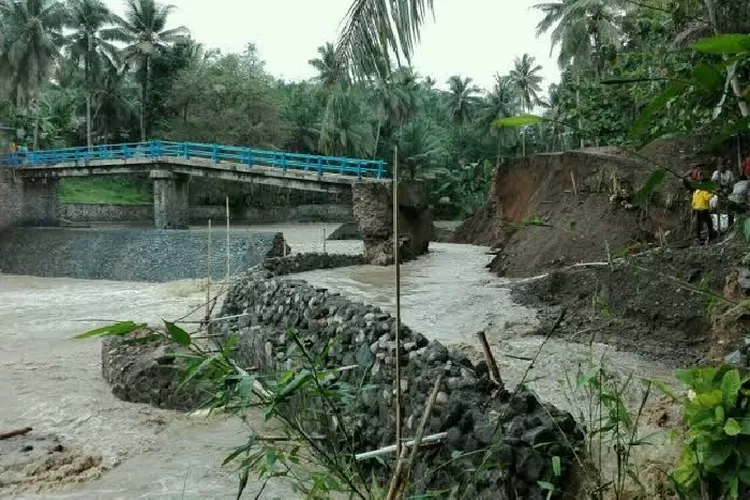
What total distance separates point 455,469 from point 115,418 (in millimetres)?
4979

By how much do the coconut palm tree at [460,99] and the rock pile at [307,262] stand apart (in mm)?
27182

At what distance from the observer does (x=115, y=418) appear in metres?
7.25

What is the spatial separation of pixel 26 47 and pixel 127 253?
49.6 feet

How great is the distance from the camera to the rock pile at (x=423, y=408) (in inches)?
127

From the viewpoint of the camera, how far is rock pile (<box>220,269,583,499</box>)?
127 inches

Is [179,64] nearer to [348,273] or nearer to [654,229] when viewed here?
[348,273]

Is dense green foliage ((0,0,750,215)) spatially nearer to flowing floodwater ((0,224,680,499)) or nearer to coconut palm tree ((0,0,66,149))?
coconut palm tree ((0,0,66,149))

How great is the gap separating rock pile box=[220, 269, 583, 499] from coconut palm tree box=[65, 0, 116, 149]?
2953 centimetres

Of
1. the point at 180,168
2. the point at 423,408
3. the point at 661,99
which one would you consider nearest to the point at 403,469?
the point at 661,99

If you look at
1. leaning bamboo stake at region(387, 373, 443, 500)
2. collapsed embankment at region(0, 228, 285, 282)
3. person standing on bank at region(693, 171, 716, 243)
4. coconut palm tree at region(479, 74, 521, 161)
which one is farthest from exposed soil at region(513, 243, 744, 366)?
coconut palm tree at region(479, 74, 521, 161)

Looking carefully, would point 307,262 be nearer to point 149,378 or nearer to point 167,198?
point 167,198

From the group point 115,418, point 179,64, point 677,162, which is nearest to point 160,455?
point 115,418

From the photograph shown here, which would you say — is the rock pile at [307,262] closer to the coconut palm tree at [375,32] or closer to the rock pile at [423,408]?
the rock pile at [423,408]

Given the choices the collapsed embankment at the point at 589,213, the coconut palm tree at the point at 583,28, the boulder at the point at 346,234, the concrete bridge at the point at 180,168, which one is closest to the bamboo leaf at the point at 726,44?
the collapsed embankment at the point at 589,213
